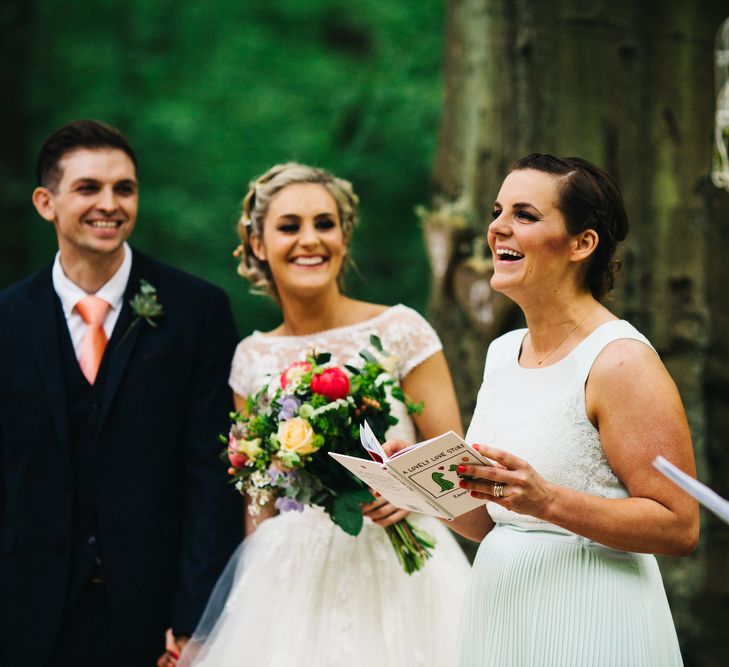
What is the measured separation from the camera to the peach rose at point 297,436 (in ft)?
11.4

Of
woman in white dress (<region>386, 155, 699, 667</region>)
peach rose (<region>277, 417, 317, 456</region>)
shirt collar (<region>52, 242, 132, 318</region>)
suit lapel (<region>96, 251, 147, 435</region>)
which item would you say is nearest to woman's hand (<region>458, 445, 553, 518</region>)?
woman in white dress (<region>386, 155, 699, 667</region>)

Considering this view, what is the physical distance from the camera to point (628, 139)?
5.00 meters

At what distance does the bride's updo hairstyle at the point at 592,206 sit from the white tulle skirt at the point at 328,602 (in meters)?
1.48

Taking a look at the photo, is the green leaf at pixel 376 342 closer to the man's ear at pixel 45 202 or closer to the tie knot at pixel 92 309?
the tie knot at pixel 92 309

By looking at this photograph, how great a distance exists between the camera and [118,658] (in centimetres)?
407

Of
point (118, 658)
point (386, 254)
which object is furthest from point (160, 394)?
point (386, 254)

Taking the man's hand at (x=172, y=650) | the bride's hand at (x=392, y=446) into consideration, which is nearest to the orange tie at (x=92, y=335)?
the man's hand at (x=172, y=650)

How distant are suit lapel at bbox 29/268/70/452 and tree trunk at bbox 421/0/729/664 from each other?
2.01 m

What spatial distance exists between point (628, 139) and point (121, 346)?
2.59 m

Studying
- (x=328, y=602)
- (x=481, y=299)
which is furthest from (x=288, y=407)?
(x=481, y=299)

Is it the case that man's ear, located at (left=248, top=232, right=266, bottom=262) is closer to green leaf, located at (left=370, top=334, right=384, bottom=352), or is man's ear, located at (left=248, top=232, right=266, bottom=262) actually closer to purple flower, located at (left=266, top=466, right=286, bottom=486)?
green leaf, located at (left=370, top=334, right=384, bottom=352)

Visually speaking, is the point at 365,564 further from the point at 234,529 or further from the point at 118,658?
the point at 118,658

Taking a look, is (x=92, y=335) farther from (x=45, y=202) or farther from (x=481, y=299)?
(x=481, y=299)

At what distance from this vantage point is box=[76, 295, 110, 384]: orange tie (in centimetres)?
411
